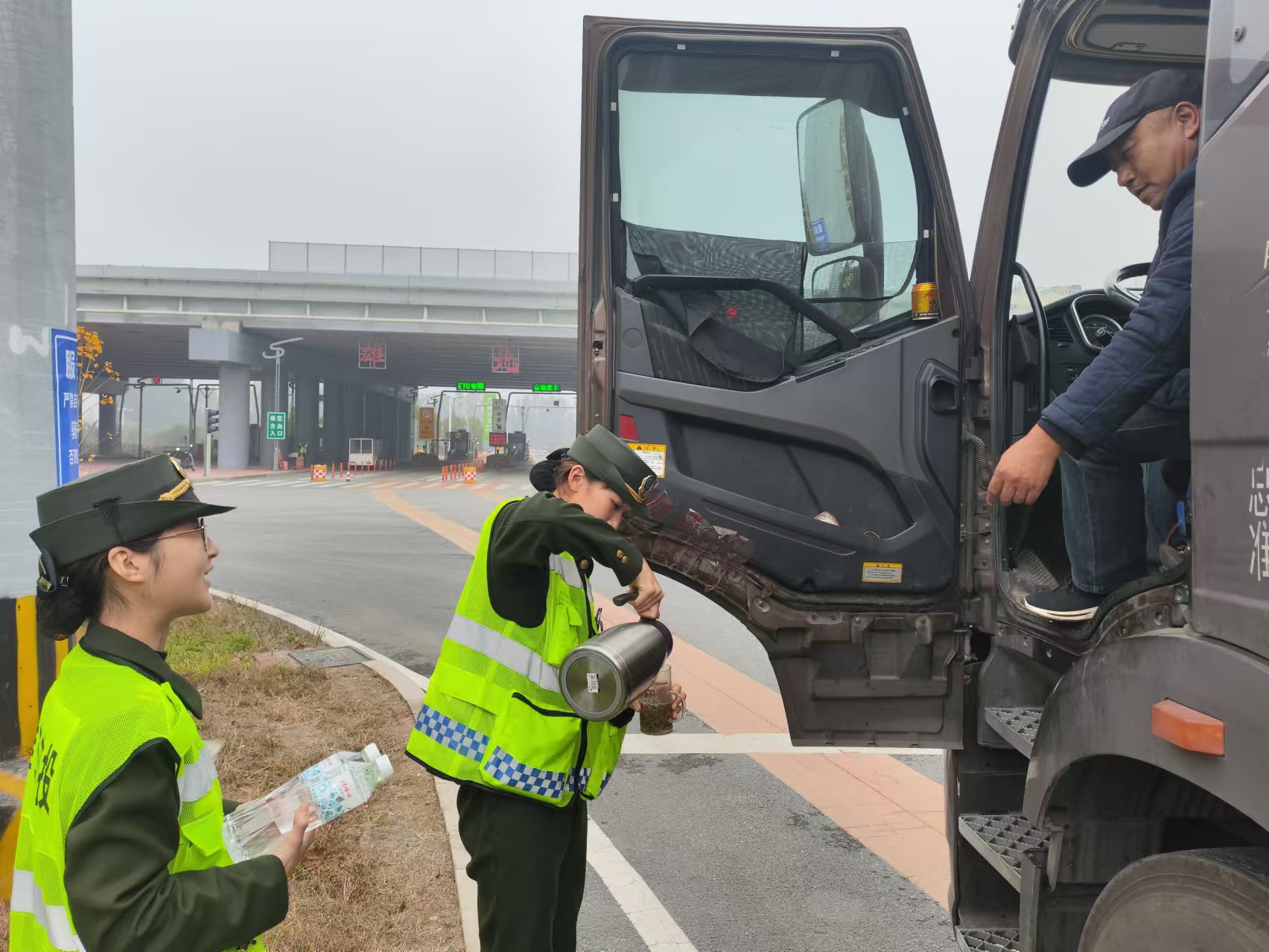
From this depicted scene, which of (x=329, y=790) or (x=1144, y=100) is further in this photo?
(x=1144, y=100)

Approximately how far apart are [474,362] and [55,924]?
167 feet

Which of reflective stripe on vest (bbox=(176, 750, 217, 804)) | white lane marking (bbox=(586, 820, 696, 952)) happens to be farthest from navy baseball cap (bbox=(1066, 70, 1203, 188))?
white lane marking (bbox=(586, 820, 696, 952))

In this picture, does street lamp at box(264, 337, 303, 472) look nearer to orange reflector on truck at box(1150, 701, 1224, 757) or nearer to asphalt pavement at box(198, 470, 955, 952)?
asphalt pavement at box(198, 470, 955, 952)

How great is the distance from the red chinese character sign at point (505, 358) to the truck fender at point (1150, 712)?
139 feet

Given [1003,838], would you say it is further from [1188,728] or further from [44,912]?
[44,912]

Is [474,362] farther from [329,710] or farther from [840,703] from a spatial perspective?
[840,703]

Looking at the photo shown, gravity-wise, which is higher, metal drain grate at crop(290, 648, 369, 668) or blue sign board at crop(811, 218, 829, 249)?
A: blue sign board at crop(811, 218, 829, 249)

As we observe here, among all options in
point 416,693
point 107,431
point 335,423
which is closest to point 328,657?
point 416,693

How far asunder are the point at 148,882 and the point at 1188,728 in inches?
65.2

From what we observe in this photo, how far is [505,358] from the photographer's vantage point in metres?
43.8

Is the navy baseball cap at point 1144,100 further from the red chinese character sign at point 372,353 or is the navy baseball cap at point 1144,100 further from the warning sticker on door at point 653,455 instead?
the red chinese character sign at point 372,353

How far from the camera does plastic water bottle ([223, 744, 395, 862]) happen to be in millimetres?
1768

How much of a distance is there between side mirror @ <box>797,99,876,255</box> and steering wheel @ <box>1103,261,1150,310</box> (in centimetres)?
82

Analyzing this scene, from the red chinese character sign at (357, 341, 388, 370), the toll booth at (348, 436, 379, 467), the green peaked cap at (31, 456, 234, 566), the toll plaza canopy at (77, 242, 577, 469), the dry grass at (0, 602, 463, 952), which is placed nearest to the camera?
the green peaked cap at (31, 456, 234, 566)
